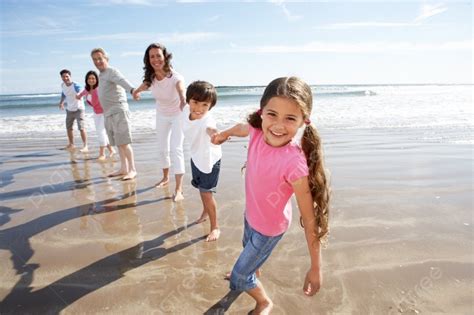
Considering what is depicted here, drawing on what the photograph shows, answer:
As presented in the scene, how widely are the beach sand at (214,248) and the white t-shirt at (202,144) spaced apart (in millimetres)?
754

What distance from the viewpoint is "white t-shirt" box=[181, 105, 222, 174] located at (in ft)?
10.4

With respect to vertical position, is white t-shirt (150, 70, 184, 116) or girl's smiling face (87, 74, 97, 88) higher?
girl's smiling face (87, 74, 97, 88)

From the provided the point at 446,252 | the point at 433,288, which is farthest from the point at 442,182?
the point at 433,288

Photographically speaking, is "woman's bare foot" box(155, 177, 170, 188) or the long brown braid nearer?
the long brown braid

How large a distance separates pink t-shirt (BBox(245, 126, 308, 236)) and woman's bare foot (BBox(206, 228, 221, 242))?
1246mm

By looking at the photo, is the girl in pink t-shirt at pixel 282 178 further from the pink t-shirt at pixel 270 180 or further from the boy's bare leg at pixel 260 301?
the boy's bare leg at pixel 260 301

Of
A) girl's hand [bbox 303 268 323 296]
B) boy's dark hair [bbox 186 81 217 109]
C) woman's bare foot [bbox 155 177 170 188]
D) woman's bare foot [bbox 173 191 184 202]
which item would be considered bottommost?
woman's bare foot [bbox 173 191 184 202]

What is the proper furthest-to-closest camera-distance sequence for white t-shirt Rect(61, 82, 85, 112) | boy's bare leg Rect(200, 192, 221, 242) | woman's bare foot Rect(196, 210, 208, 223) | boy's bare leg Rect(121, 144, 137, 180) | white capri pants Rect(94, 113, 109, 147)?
white t-shirt Rect(61, 82, 85, 112) < white capri pants Rect(94, 113, 109, 147) < boy's bare leg Rect(121, 144, 137, 180) < woman's bare foot Rect(196, 210, 208, 223) < boy's bare leg Rect(200, 192, 221, 242)

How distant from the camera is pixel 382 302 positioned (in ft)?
7.68

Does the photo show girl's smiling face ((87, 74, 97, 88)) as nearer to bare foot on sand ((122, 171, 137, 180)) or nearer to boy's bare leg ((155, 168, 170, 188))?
bare foot on sand ((122, 171, 137, 180))

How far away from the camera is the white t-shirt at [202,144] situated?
3.17 metres

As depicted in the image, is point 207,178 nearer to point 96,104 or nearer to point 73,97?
point 96,104

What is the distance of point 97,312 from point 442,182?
4628 millimetres

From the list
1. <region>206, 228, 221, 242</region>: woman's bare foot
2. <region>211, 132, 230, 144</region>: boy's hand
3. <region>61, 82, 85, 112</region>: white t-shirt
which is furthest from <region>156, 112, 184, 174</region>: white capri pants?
<region>61, 82, 85, 112</region>: white t-shirt
